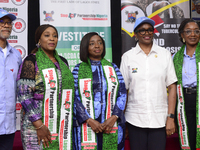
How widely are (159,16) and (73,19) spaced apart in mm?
1539

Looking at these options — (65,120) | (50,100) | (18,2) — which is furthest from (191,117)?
(18,2)

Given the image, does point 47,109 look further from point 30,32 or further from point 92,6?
point 92,6

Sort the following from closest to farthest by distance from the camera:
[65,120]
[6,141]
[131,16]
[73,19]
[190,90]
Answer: [6,141]
[65,120]
[190,90]
[73,19]
[131,16]

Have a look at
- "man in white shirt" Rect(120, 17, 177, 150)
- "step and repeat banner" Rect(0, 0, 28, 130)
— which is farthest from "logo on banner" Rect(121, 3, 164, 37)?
"man in white shirt" Rect(120, 17, 177, 150)

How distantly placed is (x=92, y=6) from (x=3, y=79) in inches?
100

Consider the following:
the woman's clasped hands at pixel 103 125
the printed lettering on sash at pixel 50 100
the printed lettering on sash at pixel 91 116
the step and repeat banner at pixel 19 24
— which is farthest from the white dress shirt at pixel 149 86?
the step and repeat banner at pixel 19 24

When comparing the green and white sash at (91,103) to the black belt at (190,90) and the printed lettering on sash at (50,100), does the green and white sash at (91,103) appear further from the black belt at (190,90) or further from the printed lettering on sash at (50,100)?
the black belt at (190,90)

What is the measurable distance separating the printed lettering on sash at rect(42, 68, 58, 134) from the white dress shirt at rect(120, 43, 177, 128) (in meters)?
0.75

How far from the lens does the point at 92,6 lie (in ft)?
14.1

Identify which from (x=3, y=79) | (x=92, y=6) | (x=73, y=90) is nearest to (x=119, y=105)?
(x=73, y=90)

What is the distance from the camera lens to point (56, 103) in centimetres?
230

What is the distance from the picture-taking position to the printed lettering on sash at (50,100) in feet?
7.34

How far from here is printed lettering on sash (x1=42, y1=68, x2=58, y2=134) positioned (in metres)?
2.24

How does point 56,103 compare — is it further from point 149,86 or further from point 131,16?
point 131,16
